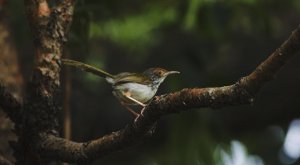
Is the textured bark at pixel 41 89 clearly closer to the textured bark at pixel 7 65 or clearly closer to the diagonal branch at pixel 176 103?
the diagonal branch at pixel 176 103

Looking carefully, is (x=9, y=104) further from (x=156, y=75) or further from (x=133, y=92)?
(x=156, y=75)

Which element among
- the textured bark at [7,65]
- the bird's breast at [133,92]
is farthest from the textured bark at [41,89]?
the textured bark at [7,65]

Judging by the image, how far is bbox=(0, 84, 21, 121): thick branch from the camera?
3073mm

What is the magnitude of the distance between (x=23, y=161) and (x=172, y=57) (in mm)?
2947

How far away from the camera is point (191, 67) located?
5656 mm

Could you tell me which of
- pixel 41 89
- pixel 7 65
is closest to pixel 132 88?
pixel 41 89

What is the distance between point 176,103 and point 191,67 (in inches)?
125

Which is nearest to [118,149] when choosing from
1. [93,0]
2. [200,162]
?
[93,0]

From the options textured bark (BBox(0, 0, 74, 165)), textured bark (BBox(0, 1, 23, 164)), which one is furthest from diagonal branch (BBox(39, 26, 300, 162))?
textured bark (BBox(0, 1, 23, 164))

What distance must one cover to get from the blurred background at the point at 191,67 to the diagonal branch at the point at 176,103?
179 centimetres

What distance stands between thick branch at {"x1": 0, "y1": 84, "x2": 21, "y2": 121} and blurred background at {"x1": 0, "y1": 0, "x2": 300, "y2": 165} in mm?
1557

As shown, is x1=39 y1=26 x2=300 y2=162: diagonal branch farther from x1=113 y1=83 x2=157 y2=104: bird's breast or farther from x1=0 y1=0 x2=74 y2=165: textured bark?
x1=113 y1=83 x2=157 y2=104: bird's breast

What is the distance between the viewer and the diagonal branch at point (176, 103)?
222 centimetres

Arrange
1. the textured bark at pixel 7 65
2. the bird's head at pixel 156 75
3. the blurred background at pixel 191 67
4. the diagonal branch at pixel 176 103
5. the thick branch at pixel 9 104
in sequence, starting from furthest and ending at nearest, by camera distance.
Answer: the blurred background at pixel 191 67
the textured bark at pixel 7 65
the bird's head at pixel 156 75
the thick branch at pixel 9 104
the diagonal branch at pixel 176 103
